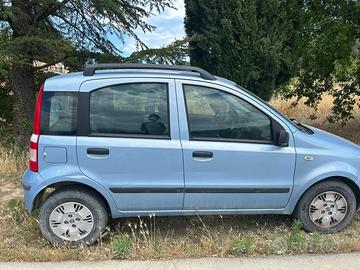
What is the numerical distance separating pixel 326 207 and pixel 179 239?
156cm

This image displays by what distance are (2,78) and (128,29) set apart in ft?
8.92

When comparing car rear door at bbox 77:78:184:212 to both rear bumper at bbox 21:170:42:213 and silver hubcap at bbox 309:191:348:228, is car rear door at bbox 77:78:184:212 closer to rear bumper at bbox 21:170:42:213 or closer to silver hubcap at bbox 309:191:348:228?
rear bumper at bbox 21:170:42:213

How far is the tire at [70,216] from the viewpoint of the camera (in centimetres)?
423

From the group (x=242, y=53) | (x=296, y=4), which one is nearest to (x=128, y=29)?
(x=242, y=53)

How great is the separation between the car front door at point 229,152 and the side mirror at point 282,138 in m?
0.05

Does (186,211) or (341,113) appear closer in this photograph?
(186,211)

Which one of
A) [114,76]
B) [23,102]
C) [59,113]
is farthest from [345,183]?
[23,102]

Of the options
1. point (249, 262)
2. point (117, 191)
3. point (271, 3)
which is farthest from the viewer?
point (271, 3)

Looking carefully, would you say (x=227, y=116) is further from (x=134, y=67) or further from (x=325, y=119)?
(x=325, y=119)

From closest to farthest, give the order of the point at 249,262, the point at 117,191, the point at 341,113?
the point at 249,262, the point at 117,191, the point at 341,113

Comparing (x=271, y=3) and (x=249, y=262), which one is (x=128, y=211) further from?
(x=271, y=3)

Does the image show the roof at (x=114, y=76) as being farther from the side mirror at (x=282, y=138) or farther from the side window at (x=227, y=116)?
the side mirror at (x=282, y=138)

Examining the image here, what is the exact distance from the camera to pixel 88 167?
4.20 metres

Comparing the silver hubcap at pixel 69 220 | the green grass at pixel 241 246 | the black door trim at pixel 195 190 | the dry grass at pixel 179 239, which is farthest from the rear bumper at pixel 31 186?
the green grass at pixel 241 246
